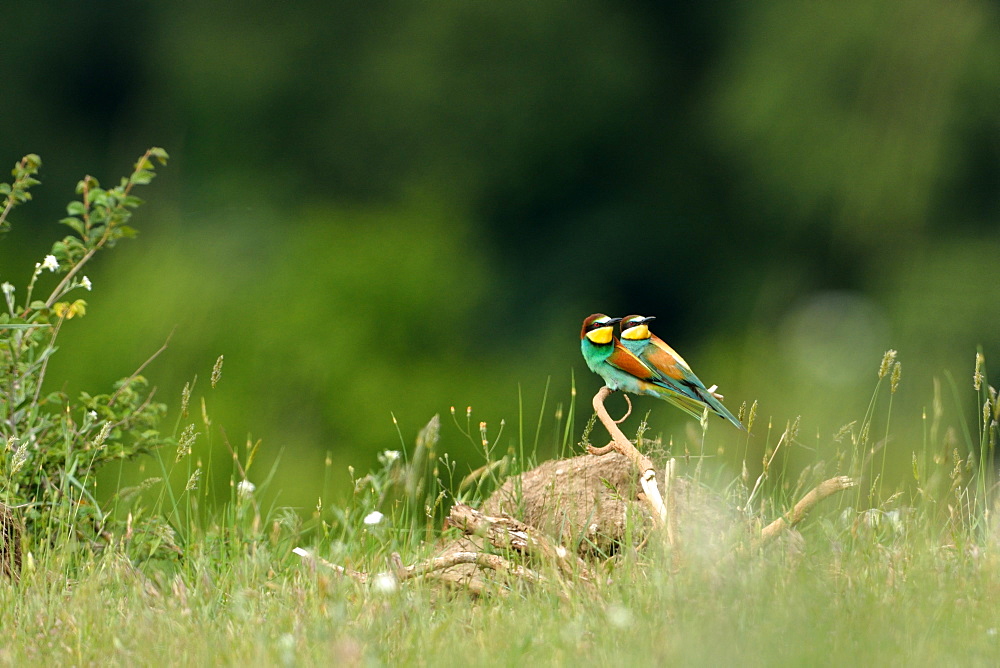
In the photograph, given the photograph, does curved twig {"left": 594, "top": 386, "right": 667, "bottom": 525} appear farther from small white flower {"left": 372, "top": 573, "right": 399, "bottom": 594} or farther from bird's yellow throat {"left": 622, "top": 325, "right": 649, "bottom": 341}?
small white flower {"left": 372, "top": 573, "right": 399, "bottom": 594}

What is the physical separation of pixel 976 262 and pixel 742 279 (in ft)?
5.99

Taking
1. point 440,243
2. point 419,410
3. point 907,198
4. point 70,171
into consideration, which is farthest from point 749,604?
point 70,171

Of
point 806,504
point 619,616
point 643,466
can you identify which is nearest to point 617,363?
point 643,466

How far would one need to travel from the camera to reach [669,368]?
313 cm

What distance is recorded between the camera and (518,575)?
285 centimetres

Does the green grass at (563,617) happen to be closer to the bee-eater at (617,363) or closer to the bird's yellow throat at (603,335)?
the bee-eater at (617,363)

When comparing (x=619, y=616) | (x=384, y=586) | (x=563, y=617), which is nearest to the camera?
(x=619, y=616)

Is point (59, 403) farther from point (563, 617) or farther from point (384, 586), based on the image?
point (563, 617)

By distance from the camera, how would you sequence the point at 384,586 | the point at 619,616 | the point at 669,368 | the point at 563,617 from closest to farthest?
the point at 619,616 < the point at 384,586 < the point at 563,617 < the point at 669,368

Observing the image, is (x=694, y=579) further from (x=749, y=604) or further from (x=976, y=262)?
(x=976, y=262)

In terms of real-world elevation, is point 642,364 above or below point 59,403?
above

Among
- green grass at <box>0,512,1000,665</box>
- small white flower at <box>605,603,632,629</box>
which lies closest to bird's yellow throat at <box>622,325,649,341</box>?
green grass at <box>0,512,1000,665</box>

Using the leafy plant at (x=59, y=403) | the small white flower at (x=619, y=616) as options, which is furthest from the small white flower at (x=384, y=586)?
the leafy plant at (x=59, y=403)

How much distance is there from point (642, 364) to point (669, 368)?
7 cm
